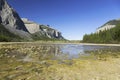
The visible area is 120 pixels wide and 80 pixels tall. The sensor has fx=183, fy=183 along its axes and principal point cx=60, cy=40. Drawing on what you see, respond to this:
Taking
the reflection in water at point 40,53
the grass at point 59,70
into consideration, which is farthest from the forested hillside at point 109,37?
the grass at point 59,70

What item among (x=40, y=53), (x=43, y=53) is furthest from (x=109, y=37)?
(x=40, y=53)

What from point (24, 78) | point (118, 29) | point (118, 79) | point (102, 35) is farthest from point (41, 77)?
point (102, 35)

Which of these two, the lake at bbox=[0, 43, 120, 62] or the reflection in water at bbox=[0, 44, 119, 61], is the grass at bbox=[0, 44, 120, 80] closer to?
the lake at bbox=[0, 43, 120, 62]

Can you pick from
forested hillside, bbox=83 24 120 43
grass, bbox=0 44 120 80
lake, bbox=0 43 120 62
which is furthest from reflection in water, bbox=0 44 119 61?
forested hillside, bbox=83 24 120 43

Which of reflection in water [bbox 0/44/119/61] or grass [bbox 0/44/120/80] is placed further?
reflection in water [bbox 0/44/119/61]

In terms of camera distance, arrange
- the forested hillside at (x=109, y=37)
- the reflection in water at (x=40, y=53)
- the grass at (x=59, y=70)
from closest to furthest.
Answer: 1. the grass at (x=59, y=70)
2. the reflection in water at (x=40, y=53)
3. the forested hillside at (x=109, y=37)

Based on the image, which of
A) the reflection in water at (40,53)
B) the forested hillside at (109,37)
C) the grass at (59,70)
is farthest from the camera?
the forested hillside at (109,37)

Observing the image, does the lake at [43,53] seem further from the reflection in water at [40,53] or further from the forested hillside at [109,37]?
the forested hillside at [109,37]

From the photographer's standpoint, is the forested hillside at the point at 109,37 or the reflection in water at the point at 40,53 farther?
the forested hillside at the point at 109,37

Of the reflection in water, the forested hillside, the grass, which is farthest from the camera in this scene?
the forested hillside

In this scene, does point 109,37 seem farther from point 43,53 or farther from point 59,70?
point 59,70

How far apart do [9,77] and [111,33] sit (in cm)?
12995

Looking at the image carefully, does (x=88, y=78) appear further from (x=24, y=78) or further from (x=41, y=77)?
(x=24, y=78)

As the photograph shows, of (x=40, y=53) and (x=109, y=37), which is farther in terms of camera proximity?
(x=109, y=37)
